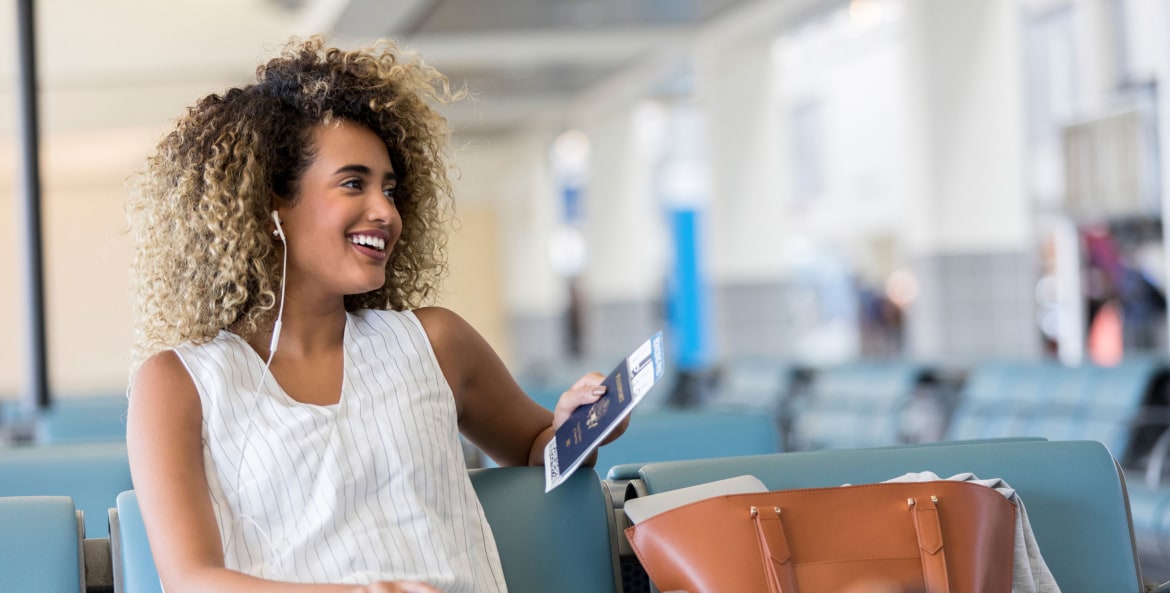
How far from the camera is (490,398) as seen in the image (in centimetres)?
215

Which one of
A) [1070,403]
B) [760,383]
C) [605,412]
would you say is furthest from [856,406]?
[605,412]

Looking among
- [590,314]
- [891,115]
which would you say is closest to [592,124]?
[590,314]

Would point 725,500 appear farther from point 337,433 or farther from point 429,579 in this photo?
point 337,433

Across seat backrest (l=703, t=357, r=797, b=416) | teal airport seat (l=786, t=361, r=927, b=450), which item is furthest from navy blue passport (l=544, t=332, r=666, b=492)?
seat backrest (l=703, t=357, r=797, b=416)

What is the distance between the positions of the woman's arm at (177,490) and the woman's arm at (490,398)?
41cm

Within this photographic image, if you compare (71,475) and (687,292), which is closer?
(71,475)

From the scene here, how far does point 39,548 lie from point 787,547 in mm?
1095

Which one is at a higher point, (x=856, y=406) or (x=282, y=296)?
(x=282, y=296)

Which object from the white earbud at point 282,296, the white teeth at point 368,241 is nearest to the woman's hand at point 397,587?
the white earbud at point 282,296

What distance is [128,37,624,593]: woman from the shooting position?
1.80 m

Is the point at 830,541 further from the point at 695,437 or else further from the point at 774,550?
the point at 695,437

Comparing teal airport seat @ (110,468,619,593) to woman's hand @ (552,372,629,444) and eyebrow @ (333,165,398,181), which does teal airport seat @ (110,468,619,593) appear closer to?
woman's hand @ (552,372,629,444)

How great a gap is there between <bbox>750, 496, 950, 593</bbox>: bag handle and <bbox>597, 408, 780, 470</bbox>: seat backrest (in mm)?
1603

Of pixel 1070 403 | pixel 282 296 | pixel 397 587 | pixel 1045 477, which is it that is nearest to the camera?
pixel 397 587
